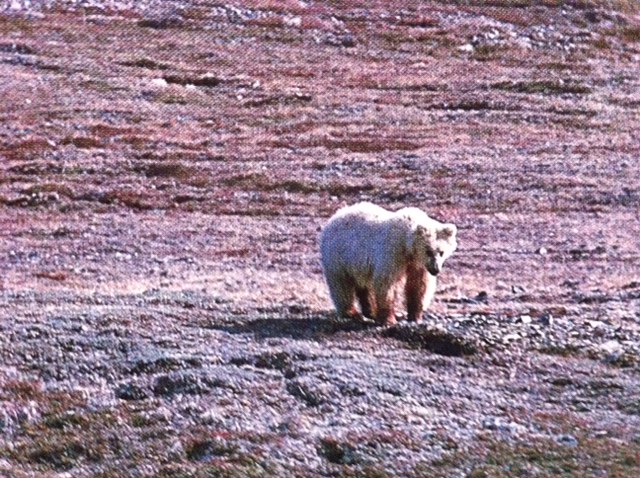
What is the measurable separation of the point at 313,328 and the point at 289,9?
46.3 metres

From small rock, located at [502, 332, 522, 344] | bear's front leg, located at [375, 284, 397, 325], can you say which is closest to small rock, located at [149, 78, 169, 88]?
bear's front leg, located at [375, 284, 397, 325]

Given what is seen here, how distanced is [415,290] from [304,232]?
13707 millimetres

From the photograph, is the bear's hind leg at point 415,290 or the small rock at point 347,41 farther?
the small rock at point 347,41

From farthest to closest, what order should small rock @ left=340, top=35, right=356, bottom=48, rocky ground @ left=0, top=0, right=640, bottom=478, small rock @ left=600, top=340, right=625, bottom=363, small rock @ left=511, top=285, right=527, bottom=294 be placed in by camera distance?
small rock @ left=340, top=35, right=356, bottom=48 → small rock @ left=511, top=285, right=527, bottom=294 → small rock @ left=600, top=340, right=625, bottom=363 → rocky ground @ left=0, top=0, right=640, bottom=478

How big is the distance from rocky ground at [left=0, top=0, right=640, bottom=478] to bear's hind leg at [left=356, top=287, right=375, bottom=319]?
0.86 m

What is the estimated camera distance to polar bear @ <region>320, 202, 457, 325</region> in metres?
16.5

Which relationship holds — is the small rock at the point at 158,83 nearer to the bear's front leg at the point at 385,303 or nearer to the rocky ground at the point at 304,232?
the rocky ground at the point at 304,232

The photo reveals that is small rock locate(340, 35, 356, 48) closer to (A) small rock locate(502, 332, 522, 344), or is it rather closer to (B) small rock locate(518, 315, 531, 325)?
(B) small rock locate(518, 315, 531, 325)

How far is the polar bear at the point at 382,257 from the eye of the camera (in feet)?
54.0

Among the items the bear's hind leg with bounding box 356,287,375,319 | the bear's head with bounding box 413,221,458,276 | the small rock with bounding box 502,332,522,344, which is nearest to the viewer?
the small rock with bounding box 502,332,522,344

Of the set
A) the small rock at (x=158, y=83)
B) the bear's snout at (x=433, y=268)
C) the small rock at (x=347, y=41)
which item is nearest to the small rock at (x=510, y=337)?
the bear's snout at (x=433, y=268)

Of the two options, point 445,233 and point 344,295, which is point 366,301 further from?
point 445,233

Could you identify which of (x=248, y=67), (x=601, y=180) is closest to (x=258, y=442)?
(x=601, y=180)

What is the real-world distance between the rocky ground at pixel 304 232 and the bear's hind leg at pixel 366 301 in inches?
33.9
